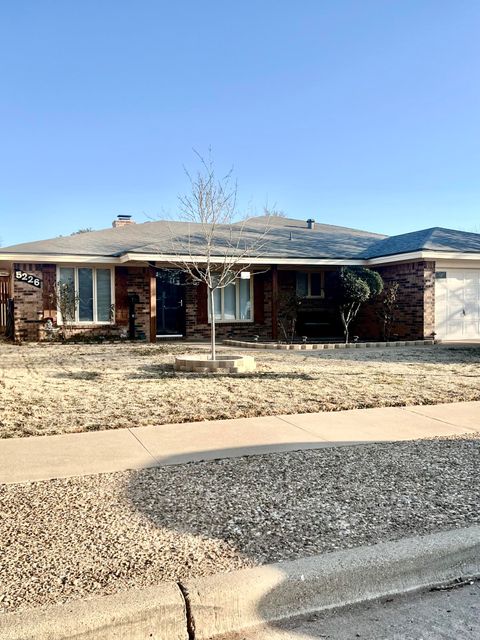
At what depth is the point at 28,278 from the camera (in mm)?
16844

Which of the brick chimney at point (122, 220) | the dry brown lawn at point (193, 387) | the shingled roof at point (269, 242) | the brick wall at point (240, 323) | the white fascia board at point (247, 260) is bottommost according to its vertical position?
the dry brown lawn at point (193, 387)

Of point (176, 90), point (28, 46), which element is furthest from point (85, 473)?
point (176, 90)

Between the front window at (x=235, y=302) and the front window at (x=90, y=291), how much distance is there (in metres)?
3.52

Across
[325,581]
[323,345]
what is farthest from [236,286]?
[325,581]

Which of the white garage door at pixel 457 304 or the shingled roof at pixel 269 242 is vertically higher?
the shingled roof at pixel 269 242

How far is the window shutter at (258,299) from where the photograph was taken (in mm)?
19078

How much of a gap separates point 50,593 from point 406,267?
1659 centimetres

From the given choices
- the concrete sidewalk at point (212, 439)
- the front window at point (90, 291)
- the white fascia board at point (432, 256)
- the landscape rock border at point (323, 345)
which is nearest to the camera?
the concrete sidewalk at point (212, 439)

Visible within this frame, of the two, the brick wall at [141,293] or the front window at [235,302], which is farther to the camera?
the front window at [235,302]

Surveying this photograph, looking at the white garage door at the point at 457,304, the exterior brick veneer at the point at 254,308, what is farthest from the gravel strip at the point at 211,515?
the white garage door at the point at 457,304

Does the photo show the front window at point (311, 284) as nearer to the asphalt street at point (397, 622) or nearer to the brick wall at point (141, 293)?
the brick wall at point (141, 293)

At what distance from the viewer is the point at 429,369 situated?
1107 centimetres

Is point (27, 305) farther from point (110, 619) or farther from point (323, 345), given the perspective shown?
point (110, 619)

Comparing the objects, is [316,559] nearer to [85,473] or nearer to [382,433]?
[85,473]
